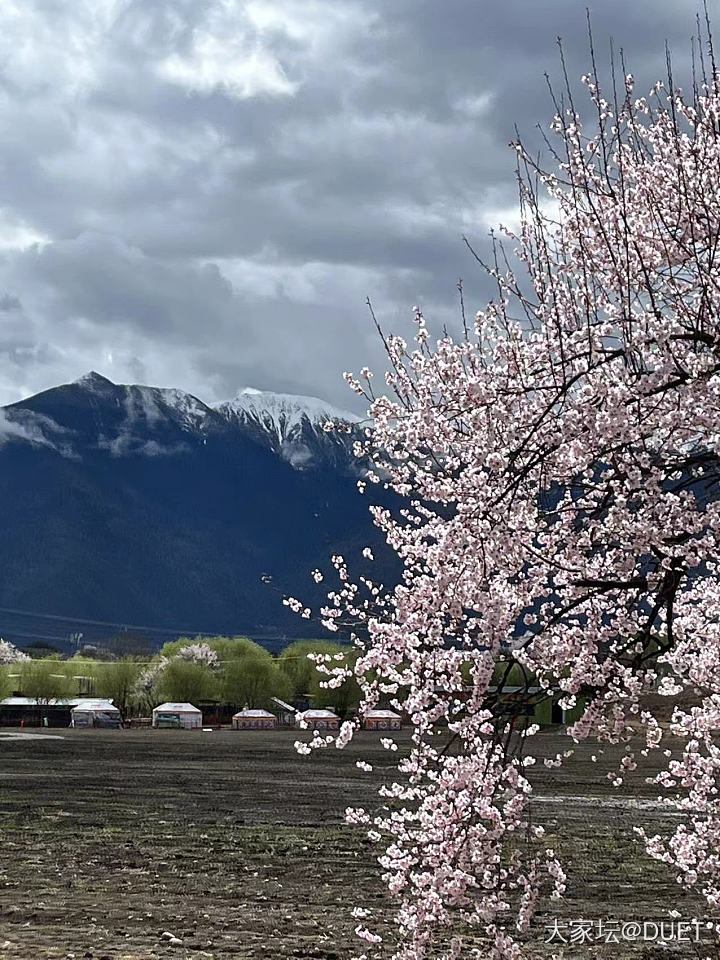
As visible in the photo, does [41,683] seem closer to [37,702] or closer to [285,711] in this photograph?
[37,702]

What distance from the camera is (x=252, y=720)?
148m

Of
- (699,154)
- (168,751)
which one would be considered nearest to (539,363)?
(699,154)

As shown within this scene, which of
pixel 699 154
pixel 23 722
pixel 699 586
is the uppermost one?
pixel 699 154

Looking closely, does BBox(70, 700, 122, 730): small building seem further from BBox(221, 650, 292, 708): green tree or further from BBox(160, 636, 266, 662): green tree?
BBox(160, 636, 266, 662): green tree

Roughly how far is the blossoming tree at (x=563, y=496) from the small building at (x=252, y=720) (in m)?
141

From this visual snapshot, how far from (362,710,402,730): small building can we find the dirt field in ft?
333

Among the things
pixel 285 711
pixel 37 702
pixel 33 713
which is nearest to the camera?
pixel 33 713

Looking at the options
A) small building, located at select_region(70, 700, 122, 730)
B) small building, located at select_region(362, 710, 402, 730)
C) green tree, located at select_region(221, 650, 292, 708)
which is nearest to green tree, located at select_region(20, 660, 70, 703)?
small building, located at select_region(70, 700, 122, 730)

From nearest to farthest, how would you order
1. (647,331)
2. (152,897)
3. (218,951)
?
(647,331) → (218,951) → (152,897)

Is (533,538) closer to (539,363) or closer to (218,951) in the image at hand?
(539,363)

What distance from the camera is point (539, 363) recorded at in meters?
8.30

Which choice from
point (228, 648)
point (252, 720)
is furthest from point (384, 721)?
point (228, 648)

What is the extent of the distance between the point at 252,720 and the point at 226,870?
12970 centimetres

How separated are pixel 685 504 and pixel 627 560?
603 mm
